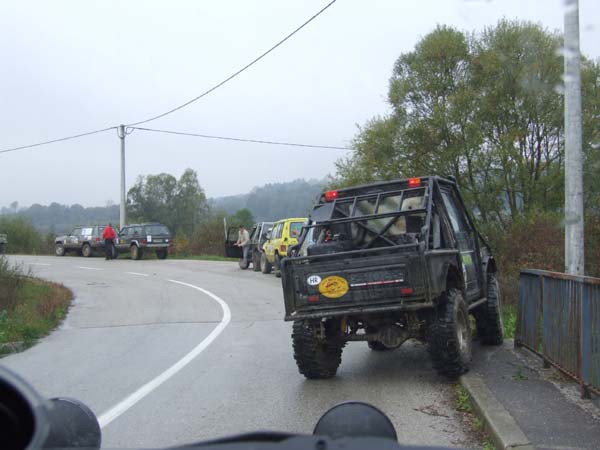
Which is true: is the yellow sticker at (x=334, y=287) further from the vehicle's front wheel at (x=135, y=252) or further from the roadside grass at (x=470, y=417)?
the vehicle's front wheel at (x=135, y=252)

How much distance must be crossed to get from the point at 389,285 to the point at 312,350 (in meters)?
1.20

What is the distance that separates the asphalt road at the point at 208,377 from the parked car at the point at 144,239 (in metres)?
18.8

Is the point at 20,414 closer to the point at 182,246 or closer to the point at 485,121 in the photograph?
the point at 485,121

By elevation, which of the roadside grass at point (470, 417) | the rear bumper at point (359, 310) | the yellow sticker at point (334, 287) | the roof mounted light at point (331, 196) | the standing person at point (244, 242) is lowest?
the roadside grass at point (470, 417)

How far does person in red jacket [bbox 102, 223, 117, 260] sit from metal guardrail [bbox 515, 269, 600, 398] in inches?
1148

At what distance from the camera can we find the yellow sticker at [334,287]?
299 inches

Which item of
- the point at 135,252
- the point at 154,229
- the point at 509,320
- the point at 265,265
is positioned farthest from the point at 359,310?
the point at 135,252

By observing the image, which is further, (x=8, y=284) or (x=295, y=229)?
(x=295, y=229)

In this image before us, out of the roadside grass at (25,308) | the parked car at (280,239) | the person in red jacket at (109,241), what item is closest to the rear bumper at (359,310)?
the roadside grass at (25,308)

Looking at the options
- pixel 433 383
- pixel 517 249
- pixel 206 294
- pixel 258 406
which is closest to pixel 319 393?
pixel 258 406

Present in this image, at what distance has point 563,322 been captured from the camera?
6969 mm

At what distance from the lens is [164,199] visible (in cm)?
9900

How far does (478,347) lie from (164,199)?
92174mm

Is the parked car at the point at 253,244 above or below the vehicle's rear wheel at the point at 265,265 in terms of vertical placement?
above
